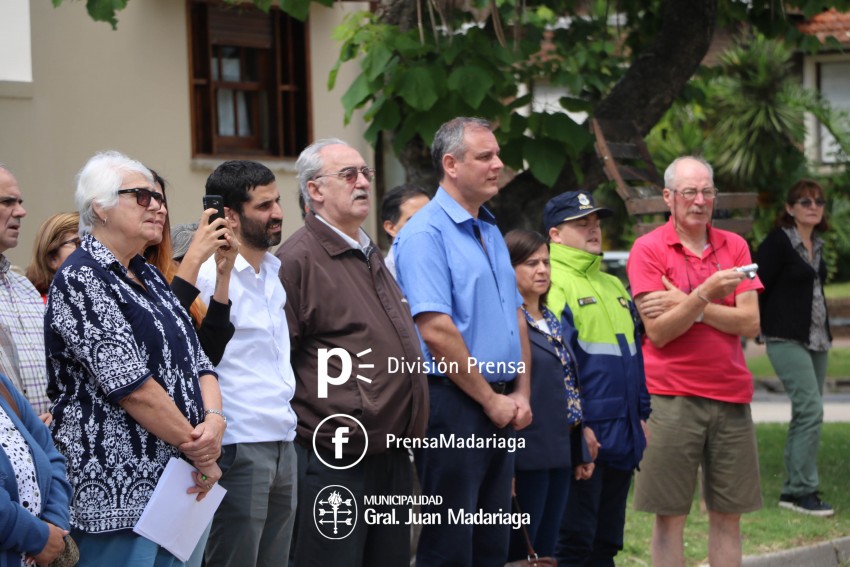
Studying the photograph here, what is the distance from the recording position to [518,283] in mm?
6117

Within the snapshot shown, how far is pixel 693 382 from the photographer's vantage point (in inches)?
260

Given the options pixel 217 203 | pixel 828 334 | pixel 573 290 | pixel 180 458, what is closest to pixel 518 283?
pixel 573 290

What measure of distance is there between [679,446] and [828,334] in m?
2.86

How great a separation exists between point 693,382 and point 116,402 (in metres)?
3.53

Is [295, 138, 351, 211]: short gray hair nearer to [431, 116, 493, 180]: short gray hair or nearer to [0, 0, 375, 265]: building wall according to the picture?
[431, 116, 493, 180]: short gray hair

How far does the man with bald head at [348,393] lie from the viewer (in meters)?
4.91

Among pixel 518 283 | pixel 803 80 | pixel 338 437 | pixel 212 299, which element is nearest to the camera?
pixel 212 299

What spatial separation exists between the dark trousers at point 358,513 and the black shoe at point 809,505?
4.40 m

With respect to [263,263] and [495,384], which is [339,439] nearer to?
[263,263]

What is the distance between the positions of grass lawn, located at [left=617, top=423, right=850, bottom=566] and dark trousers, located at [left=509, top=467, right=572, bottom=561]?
158cm

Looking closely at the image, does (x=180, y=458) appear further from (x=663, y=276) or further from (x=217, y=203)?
(x=663, y=276)

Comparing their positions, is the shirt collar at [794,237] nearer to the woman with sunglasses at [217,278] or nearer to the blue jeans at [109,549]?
the woman with sunglasses at [217,278]

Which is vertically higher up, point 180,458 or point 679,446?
point 180,458

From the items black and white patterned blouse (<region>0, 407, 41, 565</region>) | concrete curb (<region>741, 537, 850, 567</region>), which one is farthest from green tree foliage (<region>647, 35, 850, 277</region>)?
black and white patterned blouse (<region>0, 407, 41, 565</region>)
